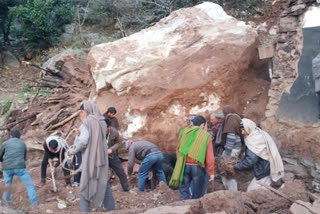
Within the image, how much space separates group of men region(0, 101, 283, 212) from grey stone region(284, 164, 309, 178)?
0.86 m

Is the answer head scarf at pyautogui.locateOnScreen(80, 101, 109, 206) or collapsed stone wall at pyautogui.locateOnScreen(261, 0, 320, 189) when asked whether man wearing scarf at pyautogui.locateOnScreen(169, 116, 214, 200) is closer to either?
head scarf at pyautogui.locateOnScreen(80, 101, 109, 206)

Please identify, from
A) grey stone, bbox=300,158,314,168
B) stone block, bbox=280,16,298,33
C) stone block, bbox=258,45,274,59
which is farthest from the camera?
stone block, bbox=258,45,274,59

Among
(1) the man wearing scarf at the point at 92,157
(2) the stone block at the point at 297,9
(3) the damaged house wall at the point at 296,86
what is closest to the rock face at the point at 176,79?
(3) the damaged house wall at the point at 296,86

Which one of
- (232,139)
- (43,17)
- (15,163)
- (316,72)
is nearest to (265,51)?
(316,72)

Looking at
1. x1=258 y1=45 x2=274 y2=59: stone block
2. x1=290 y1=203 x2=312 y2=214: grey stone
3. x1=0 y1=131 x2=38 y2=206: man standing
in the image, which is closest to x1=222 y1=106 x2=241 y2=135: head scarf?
x1=290 y1=203 x2=312 y2=214: grey stone

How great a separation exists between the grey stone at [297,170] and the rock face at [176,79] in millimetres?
1414

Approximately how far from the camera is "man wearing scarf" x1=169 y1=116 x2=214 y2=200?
16.5 feet

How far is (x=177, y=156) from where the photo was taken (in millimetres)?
5324

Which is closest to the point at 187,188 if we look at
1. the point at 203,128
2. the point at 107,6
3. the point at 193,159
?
the point at 193,159

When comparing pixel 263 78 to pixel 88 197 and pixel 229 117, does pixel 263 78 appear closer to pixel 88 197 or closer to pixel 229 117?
pixel 229 117

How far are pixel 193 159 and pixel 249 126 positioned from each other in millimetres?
966

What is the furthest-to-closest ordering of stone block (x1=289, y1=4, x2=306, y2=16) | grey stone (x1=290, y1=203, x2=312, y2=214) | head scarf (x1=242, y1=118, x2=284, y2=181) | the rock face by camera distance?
the rock face, stone block (x1=289, y1=4, x2=306, y2=16), head scarf (x1=242, y1=118, x2=284, y2=181), grey stone (x1=290, y1=203, x2=312, y2=214)

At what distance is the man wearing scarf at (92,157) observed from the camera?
4750 mm

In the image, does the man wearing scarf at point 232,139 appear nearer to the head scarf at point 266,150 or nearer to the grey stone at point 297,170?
the head scarf at point 266,150
